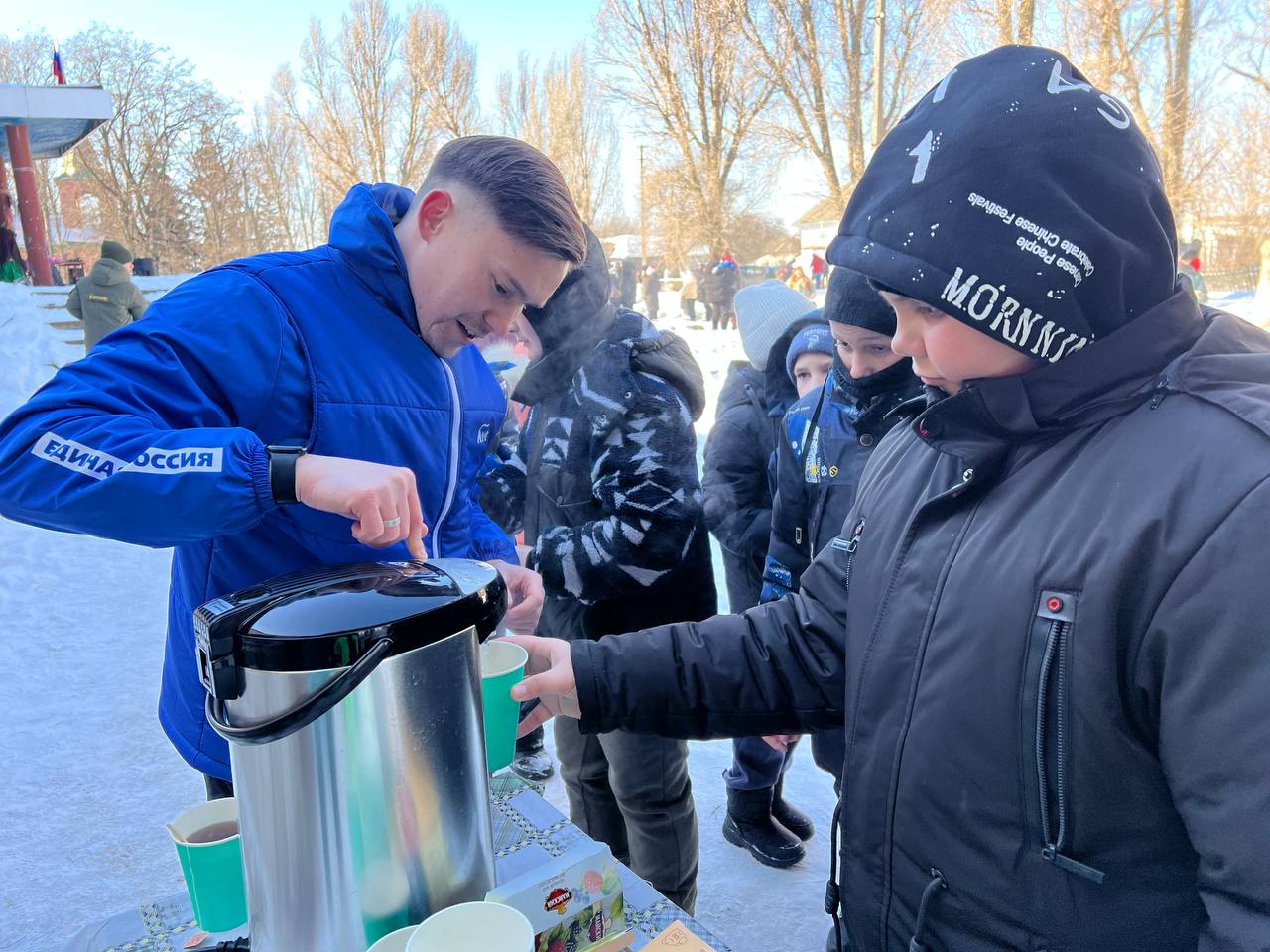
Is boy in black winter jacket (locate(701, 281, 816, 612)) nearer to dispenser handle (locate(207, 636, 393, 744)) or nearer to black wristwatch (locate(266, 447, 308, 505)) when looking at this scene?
black wristwatch (locate(266, 447, 308, 505))

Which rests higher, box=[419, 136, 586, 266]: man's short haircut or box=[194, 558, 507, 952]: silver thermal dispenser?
box=[419, 136, 586, 266]: man's short haircut

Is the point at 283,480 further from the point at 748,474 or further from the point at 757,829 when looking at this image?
the point at 757,829

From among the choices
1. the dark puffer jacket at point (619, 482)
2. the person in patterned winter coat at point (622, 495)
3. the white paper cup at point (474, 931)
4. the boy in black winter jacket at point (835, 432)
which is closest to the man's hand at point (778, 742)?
the boy in black winter jacket at point (835, 432)

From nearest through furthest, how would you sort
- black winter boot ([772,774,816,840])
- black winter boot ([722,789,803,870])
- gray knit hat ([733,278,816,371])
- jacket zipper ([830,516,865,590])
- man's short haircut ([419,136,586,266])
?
jacket zipper ([830,516,865,590]), man's short haircut ([419,136,586,266]), black winter boot ([722,789,803,870]), black winter boot ([772,774,816,840]), gray knit hat ([733,278,816,371])

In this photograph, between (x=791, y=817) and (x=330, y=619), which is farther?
(x=791, y=817)

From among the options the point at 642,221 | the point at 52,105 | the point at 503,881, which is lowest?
the point at 503,881

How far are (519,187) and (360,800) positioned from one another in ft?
3.18

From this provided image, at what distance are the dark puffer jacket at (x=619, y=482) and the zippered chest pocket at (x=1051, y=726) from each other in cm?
129

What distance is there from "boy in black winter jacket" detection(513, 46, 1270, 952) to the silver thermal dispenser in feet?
1.72

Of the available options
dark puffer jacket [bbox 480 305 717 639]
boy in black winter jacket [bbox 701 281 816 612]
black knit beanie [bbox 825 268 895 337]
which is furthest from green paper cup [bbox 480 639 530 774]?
boy in black winter jacket [bbox 701 281 816 612]

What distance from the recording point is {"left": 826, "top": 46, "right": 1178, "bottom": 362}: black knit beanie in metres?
0.84

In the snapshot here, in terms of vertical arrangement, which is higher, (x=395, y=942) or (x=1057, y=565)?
(x=1057, y=565)

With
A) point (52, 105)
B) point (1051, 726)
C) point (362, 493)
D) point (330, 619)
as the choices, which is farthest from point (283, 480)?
point (52, 105)

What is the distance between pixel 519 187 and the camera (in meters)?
1.33
